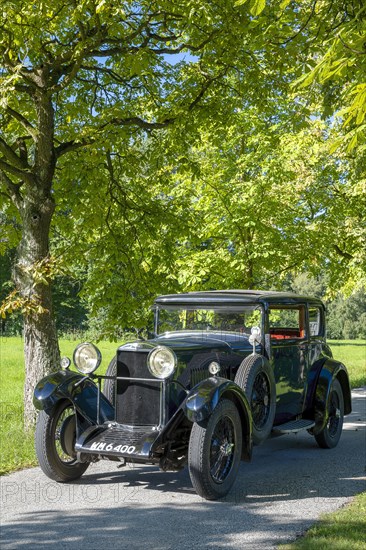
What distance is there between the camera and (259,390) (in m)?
6.95

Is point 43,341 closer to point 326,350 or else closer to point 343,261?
point 326,350

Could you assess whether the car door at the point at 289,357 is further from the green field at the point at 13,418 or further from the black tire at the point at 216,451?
the green field at the point at 13,418

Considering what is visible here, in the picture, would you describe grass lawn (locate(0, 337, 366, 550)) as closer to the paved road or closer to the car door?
the paved road

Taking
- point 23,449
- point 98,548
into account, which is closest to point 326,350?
point 23,449

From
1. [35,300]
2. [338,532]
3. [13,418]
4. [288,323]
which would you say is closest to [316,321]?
[288,323]

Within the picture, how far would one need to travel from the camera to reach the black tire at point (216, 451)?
5.72m

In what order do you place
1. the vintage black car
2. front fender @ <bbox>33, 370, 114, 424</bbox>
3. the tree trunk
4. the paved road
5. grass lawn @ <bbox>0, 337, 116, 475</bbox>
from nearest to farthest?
the paved road
the vintage black car
front fender @ <bbox>33, 370, 114, 424</bbox>
grass lawn @ <bbox>0, 337, 116, 475</bbox>
the tree trunk

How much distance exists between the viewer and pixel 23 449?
764 centimetres

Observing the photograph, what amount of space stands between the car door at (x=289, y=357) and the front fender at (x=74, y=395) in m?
2.00

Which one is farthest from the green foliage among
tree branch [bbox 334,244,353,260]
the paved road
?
the paved road

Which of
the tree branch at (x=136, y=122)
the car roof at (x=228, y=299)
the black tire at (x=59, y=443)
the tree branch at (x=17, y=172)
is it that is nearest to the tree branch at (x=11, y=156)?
the tree branch at (x=17, y=172)

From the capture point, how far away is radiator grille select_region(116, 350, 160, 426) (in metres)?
6.24

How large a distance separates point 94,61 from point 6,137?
80.3 inches

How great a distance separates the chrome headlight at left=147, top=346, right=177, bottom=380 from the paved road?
1.12 m
